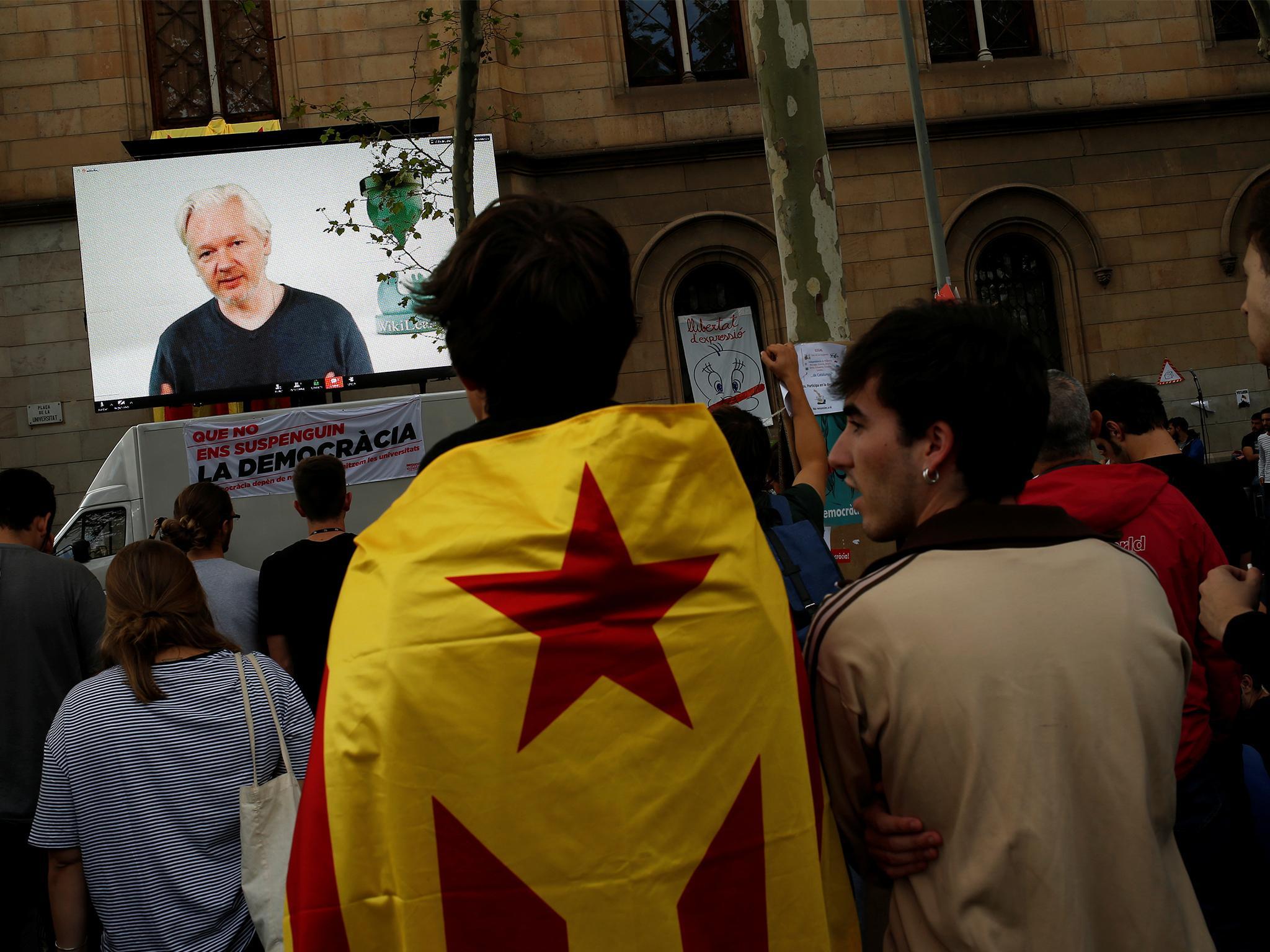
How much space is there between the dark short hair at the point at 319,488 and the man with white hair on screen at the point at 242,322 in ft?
41.0

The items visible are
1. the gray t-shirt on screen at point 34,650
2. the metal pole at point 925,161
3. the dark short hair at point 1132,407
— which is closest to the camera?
the dark short hair at point 1132,407

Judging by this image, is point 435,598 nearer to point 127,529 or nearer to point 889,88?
point 127,529

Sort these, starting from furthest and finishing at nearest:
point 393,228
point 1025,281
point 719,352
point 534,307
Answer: point 1025,281 < point 719,352 < point 393,228 < point 534,307

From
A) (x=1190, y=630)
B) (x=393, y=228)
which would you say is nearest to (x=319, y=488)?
(x=1190, y=630)

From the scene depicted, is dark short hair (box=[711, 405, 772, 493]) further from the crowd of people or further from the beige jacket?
the beige jacket

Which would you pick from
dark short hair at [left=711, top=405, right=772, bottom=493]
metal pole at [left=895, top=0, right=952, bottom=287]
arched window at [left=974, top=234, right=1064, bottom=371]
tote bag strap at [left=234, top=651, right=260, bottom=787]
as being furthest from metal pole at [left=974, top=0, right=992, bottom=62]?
tote bag strap at [left=234, top=651, right=260, bottom=787]

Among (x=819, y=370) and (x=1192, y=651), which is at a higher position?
(x=819, y=370)

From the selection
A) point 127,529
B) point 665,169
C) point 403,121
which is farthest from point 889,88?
point 127,529

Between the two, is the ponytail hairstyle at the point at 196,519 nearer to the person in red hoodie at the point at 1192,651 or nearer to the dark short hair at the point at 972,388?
the person in red hoodie at the point at 1192,651

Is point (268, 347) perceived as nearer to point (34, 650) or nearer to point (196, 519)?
point (196, 519)

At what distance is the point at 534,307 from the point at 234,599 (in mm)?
3732

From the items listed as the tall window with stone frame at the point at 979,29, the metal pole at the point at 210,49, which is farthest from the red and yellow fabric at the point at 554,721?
the tall window with stone frame at the point at 979,29

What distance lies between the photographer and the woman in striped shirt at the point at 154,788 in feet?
9.86

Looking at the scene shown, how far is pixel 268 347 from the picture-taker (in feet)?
56.1
